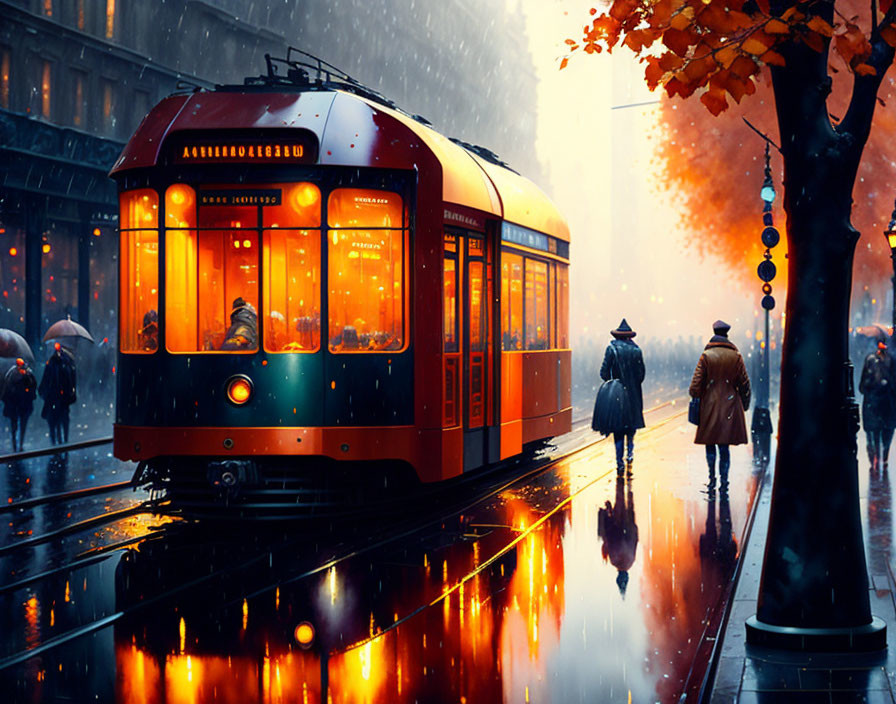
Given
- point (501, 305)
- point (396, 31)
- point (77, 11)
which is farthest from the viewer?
point (396, 31)

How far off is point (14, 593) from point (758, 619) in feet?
16.4

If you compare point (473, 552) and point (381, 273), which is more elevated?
point (381, 273)

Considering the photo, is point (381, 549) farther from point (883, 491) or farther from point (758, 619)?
point (883, 491)

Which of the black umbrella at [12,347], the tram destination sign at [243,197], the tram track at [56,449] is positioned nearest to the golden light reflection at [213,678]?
the tram destination sign at [243,197]

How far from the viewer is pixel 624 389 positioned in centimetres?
1636

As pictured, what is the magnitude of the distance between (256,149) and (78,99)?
21961 mm

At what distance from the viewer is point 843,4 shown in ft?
91.7

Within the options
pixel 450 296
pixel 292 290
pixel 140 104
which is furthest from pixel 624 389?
pixel 140 104

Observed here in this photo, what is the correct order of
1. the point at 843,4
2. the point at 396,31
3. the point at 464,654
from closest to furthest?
the point at 464,654 → the point at 843,4 → the point at 396,31

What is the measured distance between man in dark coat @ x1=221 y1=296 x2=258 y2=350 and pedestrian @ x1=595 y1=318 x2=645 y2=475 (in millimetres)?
6086

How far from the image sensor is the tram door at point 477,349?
12703 mm

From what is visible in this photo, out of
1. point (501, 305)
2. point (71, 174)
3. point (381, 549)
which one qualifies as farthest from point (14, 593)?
point (71, 174)

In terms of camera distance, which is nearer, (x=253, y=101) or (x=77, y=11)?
(x=253, y=101)

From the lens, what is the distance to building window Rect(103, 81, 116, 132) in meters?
32.6
